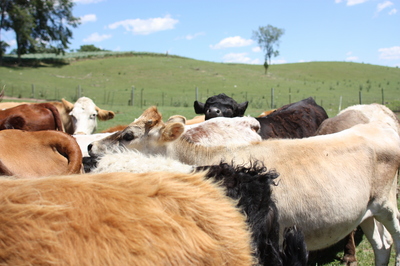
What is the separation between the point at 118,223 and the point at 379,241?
396cm

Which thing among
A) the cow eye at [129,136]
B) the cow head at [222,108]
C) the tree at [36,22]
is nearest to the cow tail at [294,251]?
the cow eye at [129,136]

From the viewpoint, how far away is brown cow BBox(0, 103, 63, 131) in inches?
225

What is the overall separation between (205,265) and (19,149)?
3.04 m

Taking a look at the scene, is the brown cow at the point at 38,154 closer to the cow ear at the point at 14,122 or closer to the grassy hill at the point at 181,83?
the cow ear at the point at 14,122

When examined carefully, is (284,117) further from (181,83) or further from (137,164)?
(181,83)

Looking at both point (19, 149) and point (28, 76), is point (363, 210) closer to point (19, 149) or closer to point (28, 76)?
point (19, 149)

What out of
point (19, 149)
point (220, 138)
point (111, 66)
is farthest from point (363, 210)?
point (111, 66)

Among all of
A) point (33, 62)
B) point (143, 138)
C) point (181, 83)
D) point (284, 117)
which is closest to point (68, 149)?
point (143, 138)

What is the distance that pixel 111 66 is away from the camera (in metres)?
57.5

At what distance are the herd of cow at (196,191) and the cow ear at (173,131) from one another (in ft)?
0.04

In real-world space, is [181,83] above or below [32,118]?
above

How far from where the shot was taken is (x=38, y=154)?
3838 mm

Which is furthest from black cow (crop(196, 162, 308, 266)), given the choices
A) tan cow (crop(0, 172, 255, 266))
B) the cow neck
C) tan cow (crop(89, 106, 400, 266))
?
the cow neck

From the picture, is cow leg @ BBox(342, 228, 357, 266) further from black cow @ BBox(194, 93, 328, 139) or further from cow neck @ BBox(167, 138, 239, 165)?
cow neck @ BBox(167, 138, 239, 165)
